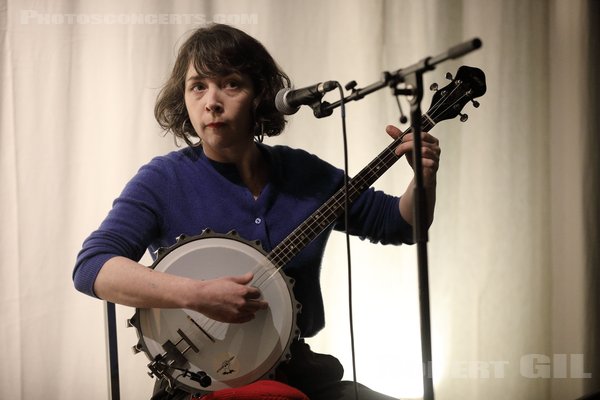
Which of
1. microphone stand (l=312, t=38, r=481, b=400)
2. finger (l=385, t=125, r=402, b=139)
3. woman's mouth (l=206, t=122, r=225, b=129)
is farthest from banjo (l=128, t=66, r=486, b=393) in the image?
microphone stand (l=312, t=38, r=481, b=400)

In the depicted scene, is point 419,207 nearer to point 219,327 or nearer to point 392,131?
point 392,131

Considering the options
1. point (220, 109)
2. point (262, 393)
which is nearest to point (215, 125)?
point (220, 109)

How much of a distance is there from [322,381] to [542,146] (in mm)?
1481

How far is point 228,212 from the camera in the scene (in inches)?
64.8

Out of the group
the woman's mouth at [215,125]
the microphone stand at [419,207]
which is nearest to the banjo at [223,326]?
the woman's mouth at [215,125]

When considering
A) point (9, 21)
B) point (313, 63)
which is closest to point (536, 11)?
point (313, 63)

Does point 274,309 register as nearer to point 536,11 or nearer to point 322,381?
point 322,381

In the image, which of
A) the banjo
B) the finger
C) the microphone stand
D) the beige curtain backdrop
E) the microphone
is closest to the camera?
the microphone stand

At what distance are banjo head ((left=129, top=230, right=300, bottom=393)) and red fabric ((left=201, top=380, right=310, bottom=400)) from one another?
8cm

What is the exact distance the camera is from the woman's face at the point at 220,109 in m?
1.62

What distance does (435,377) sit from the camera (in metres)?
2.59

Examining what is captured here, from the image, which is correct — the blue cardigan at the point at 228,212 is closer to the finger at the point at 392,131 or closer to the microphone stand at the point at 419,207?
the finger at the point at 392,131

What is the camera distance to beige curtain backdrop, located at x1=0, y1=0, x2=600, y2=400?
7.41 feet

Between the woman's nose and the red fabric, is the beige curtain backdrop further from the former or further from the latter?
the red fabric
